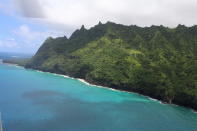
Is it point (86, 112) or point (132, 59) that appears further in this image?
point (132, 59)

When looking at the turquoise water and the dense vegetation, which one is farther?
the dense vegetation

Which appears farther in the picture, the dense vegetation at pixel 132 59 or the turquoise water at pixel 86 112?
the dense vegetation at pixel 132 59

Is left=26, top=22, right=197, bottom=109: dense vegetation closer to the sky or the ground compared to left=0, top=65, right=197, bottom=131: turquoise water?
closer to the sky

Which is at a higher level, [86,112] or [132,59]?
[132,59]
